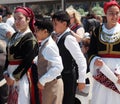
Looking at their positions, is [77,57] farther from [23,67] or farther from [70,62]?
[23,67]

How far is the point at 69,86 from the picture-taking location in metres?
4.59

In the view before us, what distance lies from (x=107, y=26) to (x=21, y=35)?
0.89 m

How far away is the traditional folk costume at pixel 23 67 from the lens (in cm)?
393

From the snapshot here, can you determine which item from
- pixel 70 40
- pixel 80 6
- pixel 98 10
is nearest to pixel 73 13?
pixel 70 40

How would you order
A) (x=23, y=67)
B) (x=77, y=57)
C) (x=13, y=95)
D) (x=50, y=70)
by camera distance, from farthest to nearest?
(x=77, y=57) → (x=13, y=95) → (x=23, y=67) → (x=50, y=70)

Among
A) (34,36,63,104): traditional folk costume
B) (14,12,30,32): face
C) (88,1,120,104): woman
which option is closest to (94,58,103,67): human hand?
(88,1,120,104): woman

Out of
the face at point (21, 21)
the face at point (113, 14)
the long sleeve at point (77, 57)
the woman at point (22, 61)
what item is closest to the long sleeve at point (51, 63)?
the woman at point (22, 61)

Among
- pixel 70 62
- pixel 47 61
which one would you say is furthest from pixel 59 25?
pixel 47 61

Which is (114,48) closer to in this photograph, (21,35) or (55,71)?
(55,71)

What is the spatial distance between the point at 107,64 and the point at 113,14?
510mm

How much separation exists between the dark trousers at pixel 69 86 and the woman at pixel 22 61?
1.91 ft

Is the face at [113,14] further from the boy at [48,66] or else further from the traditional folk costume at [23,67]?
the traditional folk costume at [23,67]

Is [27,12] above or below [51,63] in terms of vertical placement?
above

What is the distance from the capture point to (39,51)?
3.95 metres
